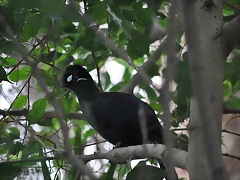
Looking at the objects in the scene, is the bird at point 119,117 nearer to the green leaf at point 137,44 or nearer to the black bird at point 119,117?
the black bird at point 119,117

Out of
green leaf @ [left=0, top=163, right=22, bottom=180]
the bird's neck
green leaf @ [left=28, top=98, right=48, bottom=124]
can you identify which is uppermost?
the bird's neck

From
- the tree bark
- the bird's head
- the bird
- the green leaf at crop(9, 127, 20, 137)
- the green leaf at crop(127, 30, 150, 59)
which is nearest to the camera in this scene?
the tree bark

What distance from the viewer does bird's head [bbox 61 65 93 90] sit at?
7.60 feet

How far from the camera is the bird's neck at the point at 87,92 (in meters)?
2.35

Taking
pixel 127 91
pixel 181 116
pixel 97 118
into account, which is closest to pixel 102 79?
pixel 127 91

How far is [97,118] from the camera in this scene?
2.17 meters

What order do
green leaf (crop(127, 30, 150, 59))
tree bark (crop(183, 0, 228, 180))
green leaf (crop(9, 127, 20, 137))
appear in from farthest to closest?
green leaf (crop(9, 127, 20, 137))
green leaf (crop(127, 30, 150, 59))
tree bark (crop(183, 0, 228, 180))

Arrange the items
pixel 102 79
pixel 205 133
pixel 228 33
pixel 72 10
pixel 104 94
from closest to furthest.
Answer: pixel 205 133 → pixel 72 10 → pixel 228 33 → pixel 104 94 → pixel 102 79

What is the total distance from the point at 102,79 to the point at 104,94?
0.38m

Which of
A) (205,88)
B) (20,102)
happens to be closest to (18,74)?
(20,102)

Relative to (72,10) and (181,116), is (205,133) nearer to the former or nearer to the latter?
(72,10)

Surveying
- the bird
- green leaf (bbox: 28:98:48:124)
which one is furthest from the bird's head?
green leaf (bbox: 28:98:48:124)

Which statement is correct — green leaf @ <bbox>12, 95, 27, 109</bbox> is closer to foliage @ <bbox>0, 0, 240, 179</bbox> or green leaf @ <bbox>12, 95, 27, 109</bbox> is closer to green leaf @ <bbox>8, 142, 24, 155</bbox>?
foliage @ <bbox>0, 0, 240, 179</bbox>

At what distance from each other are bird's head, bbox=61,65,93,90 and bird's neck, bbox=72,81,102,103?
0.02 m
